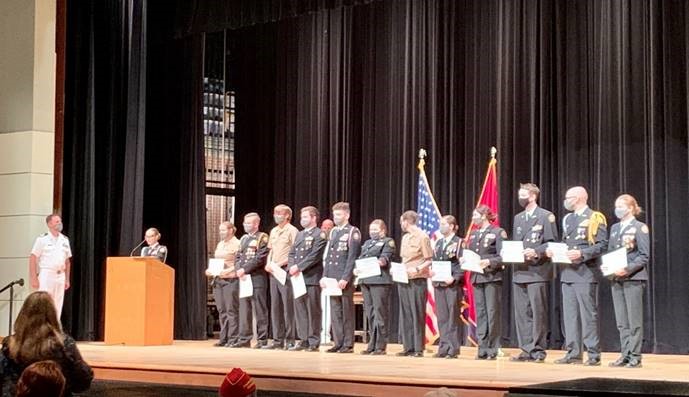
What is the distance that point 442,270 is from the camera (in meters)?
8.51

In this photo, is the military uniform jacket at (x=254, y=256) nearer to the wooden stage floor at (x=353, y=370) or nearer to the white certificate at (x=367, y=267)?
the wooden stage floor at (x=353, y=370)

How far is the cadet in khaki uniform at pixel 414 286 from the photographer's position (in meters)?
8.71

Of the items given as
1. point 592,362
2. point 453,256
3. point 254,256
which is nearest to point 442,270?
point 453,256

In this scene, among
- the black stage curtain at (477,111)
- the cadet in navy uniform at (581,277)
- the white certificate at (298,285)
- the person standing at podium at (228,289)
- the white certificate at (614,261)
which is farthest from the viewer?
the person standing at podium at (228,289)

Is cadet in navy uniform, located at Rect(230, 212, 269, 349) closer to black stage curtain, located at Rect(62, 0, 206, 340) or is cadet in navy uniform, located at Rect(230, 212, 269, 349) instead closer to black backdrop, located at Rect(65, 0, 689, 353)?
black stage curtain, located at Rect(62, 0, 206, 340)

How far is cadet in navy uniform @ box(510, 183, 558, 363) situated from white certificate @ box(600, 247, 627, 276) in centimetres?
55

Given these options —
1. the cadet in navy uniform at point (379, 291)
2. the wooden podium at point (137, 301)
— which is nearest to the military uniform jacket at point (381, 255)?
the cadet in navy uniform at point (379, 291)

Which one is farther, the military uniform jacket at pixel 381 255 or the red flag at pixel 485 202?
the red flag at pixel 485 202

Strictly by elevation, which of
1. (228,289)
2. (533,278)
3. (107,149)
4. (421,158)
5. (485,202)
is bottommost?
(228,289)

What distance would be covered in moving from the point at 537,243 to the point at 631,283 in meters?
0.82

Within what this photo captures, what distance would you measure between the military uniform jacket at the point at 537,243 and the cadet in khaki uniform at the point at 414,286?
92 cm

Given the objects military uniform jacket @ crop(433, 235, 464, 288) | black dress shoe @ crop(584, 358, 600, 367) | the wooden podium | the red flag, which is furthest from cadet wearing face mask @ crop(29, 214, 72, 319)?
black dress shoe @ crop(584, 358, 600, 367)

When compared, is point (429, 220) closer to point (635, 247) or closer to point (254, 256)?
point (254, 256)

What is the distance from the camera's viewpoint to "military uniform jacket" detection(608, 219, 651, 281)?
24.6 ft
